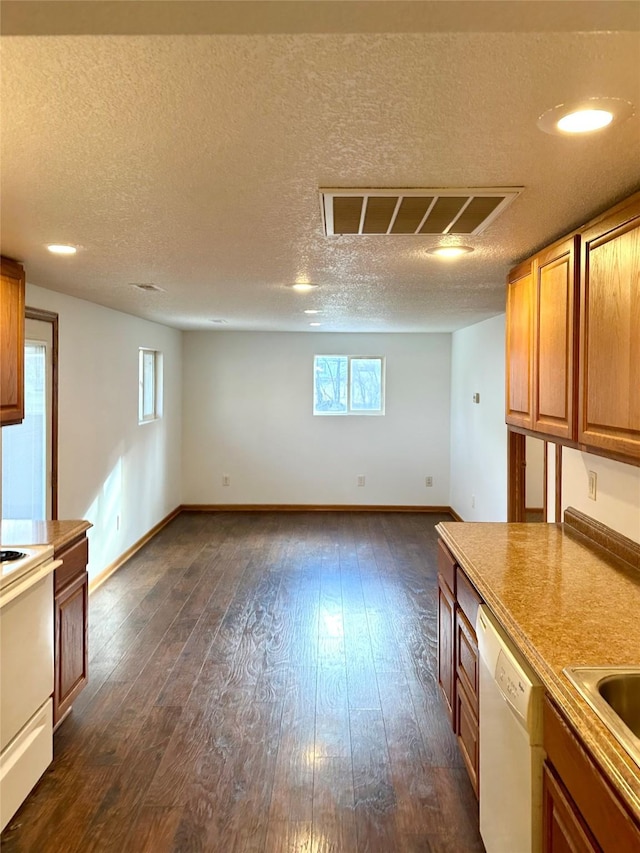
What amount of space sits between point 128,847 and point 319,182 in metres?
2.32

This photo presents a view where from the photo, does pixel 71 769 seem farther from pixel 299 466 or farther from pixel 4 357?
pixel 299 466

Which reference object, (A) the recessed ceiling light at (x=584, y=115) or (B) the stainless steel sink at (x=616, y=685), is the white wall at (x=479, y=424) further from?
(A) the recessed ceiling light at (x=584, y=115)

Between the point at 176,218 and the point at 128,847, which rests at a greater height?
the point at 176,218

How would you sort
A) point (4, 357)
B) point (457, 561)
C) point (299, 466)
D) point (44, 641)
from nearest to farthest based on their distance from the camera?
point (44, 641) < point (457, 561) < point (4, 357) < point (299, 466)

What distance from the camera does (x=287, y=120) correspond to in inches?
53.9

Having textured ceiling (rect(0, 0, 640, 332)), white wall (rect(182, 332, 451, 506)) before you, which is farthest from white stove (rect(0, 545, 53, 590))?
white wall (rect(182, 332, 451, 506))

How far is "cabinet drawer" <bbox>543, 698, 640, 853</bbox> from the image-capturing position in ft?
3.49

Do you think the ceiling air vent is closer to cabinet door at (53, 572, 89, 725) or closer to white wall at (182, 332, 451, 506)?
cabinet door at (53, 572, 89, 725)

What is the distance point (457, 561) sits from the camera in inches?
99.0

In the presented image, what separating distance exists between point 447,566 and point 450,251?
146cm

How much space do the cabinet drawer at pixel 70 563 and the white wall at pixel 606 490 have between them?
2.41m

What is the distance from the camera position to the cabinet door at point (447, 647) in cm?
255

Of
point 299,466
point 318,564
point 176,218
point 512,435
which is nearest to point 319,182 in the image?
point 176,218

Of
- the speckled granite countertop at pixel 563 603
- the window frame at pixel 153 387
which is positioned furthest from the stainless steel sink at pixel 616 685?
the window frame at pixel 153 387
